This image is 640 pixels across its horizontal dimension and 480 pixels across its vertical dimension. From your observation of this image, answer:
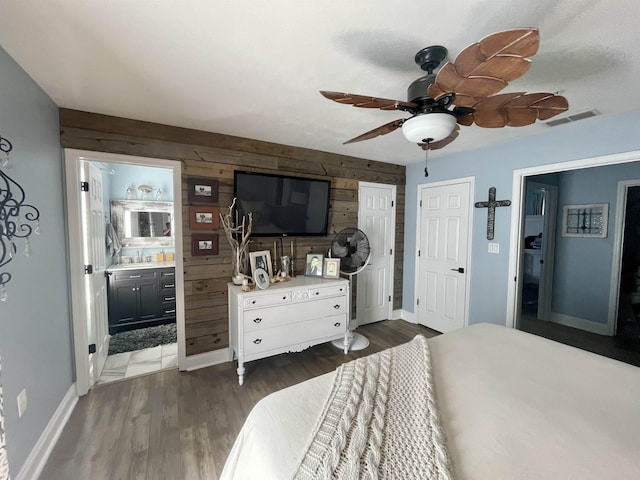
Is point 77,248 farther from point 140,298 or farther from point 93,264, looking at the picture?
point 140,298

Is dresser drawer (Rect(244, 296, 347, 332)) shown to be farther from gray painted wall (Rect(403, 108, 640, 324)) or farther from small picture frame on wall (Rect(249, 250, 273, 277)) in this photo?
gray painted wall (Rect(403, 108, 640, 324))

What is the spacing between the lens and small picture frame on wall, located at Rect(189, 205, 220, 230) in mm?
2551

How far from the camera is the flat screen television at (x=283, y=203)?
2738 millimetres

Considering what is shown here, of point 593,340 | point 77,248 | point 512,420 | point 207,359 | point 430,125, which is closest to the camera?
point 512,420

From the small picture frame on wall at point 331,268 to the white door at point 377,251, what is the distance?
28.6 inches

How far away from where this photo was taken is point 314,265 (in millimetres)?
3100

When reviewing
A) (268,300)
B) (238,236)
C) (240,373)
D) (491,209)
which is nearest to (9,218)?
(238,236)

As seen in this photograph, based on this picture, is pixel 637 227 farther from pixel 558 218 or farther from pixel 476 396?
pixel 476 396

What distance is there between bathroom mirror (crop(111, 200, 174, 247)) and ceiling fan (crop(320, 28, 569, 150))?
11.6ft

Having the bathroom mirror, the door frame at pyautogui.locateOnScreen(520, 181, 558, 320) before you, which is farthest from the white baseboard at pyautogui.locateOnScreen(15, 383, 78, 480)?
the door frame at pyautogui.locateOnScreen(520, 181, 558, 320)

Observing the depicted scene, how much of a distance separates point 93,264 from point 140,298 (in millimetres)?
1347

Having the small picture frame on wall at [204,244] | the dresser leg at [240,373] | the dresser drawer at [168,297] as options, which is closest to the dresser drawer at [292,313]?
the dresser leg at [240,373]

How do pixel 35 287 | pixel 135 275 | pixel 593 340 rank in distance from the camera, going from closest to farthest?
1. pixel 35 287
2. pixel 593 340
3. pixel 135 275

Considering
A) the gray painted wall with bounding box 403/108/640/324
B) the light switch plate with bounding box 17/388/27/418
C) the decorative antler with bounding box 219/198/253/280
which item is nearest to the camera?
the light switch plate with bounding box 17/388/27/418
